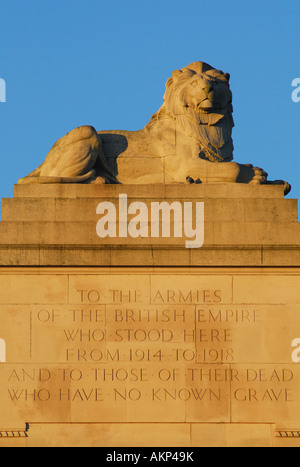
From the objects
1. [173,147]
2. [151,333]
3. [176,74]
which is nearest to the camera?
[151,333]

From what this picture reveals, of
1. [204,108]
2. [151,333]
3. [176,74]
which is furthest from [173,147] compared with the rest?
[151,333]

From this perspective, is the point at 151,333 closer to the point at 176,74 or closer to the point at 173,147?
the point at 173,147

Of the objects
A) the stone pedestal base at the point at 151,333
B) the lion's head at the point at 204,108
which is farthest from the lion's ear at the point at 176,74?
the stone pedestal base at the point at 151,333

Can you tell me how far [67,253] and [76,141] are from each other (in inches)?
115

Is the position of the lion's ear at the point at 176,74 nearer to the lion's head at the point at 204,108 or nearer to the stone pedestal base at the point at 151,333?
the lion's head at the point at 204,108

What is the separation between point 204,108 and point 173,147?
39.9 inches

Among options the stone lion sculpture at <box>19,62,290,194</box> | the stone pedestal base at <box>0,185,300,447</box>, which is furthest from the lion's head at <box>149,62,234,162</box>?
the stone pedestal base at <box>0,185,300,447</box>

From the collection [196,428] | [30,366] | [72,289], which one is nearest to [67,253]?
[72,289]

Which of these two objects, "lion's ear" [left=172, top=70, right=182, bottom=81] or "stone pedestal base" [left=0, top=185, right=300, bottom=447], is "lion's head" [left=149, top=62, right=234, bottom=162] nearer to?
"lion's ear" [left=172, top=70, right=182, bottom=81]

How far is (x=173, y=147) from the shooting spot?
26312mm

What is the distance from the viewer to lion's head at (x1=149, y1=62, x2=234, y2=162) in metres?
26.3

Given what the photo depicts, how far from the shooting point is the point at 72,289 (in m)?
24.4
